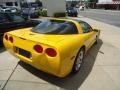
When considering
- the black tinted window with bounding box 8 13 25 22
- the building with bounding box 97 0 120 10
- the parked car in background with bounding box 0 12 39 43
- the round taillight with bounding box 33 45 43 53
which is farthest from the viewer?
→ the building with bounding box 97 0 120 10

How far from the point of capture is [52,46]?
3650 mm

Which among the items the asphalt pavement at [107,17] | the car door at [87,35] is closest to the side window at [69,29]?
the car door at [87,35]

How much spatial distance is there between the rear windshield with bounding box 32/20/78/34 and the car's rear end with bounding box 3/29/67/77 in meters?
0.40

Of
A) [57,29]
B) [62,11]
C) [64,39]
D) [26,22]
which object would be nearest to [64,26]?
[57,29]

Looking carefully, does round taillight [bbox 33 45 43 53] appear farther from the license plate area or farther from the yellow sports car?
the license plate area

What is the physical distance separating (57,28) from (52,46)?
1184 millimetres

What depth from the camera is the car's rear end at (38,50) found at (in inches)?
143

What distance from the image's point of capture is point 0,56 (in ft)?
19.5

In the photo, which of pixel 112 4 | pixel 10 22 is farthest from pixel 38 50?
pixel 112 4

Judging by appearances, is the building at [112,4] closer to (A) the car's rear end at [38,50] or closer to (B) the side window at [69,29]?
(B) the side window at [69,29]

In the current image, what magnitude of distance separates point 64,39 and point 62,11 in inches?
766

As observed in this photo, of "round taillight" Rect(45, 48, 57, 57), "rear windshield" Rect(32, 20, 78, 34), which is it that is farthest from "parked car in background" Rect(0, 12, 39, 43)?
"round taillight" Rect(45, 48, 57, 57)

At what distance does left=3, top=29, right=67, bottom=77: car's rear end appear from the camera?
364 cm

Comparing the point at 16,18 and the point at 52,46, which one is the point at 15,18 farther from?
the point at 52,46
